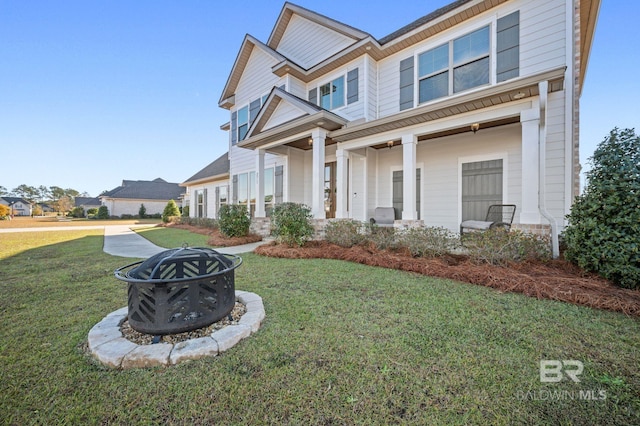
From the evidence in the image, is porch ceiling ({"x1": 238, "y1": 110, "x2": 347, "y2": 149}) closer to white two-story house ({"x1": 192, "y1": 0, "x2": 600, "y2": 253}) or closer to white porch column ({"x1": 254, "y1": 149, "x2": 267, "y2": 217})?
white two-story house ({"x1": 192, "y1": 0, "x2": 600, "y2": 253})

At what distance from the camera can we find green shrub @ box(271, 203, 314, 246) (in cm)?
663

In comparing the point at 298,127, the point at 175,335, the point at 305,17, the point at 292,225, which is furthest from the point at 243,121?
the point at 175,335

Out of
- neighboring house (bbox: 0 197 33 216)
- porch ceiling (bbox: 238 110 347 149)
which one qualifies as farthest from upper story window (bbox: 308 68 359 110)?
neighboring house (bbox: 0 197 33 216)

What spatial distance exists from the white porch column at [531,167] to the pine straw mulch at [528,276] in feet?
3.16

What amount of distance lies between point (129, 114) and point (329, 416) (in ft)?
105

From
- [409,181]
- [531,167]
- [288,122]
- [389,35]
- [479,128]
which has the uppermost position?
[389,35]

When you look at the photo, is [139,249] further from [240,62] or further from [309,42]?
[309,42]

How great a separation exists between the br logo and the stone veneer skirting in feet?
7.70

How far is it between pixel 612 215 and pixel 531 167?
1662mm

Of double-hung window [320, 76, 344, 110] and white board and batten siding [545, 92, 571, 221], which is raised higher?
double-hung window [320, 76, 344, 110]

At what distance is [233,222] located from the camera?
28.6ft

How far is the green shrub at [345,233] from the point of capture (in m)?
6.50

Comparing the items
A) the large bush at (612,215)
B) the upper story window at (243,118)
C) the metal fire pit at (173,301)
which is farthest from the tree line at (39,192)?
the large bush at (612,215)

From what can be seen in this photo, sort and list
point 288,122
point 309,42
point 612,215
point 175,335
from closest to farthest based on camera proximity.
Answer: point 175,335 → point 612,215 → point 288,122 → point 309,42
